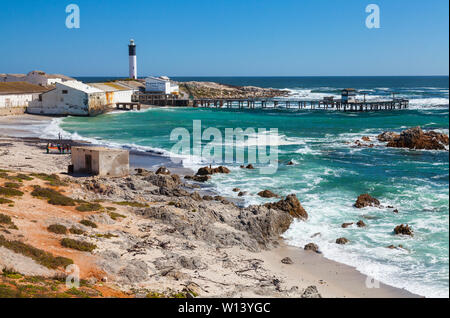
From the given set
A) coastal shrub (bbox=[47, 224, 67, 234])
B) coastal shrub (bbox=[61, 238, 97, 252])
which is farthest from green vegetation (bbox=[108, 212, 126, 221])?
coastal shrub (bbox=[61, 238, 97, 252])

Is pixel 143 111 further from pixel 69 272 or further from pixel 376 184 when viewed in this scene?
pixel 69 272

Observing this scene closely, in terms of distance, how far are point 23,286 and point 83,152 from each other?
14170mm

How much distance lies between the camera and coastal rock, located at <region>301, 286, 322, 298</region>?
1165cm

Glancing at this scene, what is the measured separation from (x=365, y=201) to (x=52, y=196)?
43.5 ft

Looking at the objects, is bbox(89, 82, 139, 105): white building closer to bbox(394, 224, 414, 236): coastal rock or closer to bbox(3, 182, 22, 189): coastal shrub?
bbox(3, 182, 22, 189): coastal shrub

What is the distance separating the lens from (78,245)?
514 inches

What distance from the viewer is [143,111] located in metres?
69.6

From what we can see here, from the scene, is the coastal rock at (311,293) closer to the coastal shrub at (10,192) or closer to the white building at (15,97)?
the coastal shrub at (10,192)

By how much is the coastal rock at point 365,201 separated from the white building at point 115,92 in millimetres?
50604

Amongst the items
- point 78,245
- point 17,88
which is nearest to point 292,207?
point 78,245

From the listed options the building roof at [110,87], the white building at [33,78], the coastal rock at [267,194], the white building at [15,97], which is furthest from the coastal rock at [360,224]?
the white building at [33,78]

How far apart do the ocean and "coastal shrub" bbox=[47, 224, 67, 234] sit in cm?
795

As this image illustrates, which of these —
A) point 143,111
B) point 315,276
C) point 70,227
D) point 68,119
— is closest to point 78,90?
point 68,119

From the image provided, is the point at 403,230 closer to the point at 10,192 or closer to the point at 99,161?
the point at 99,161
